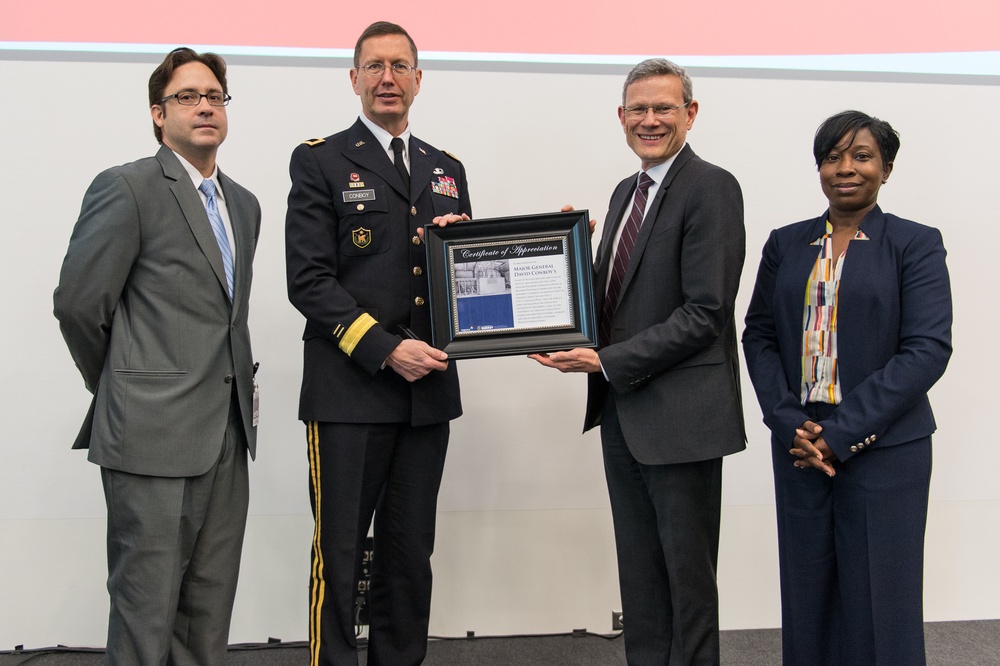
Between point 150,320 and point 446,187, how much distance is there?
2.84 ft

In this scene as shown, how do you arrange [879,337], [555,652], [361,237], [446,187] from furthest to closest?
[555,652] → [446,187] → [361,237] → [879,337]

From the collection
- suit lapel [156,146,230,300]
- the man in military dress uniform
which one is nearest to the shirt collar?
the man in military dress uniform

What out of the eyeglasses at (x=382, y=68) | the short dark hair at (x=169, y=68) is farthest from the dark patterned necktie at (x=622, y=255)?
the short dark hair at (x=169, y=68)

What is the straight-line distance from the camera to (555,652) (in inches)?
112

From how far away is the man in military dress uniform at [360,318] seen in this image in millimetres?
2037

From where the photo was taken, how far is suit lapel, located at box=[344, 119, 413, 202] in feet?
6.93

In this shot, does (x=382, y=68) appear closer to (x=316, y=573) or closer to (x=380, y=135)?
(x=380, y=135)

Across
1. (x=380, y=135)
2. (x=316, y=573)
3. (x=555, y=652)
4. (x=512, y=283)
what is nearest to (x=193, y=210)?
(x=380, y=135)

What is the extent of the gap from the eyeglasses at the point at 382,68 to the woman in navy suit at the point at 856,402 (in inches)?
43.8

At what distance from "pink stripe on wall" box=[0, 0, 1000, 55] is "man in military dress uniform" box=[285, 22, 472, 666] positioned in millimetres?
792

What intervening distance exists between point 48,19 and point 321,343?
5.58ft

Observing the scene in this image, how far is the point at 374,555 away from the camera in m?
2.26

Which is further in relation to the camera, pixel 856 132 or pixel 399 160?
pixel 399 160

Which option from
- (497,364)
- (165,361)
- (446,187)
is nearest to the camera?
(165,361)
